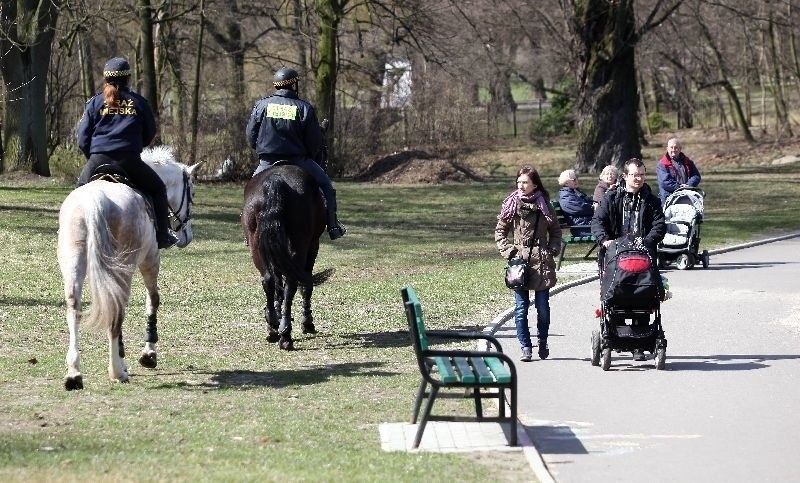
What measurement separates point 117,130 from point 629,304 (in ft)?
15.4

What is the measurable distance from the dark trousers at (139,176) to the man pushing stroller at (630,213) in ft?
12.8

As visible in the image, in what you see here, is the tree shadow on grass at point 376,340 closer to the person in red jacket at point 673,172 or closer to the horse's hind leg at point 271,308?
the horse's hind leg at point 271,308

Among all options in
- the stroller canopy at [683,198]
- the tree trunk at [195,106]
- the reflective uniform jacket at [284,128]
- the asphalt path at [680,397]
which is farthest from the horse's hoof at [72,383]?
the tree trunk at [195,106]

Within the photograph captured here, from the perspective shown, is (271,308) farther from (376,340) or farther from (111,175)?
(111,175)

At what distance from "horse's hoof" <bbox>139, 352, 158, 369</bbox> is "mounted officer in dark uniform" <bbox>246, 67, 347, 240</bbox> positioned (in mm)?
2358

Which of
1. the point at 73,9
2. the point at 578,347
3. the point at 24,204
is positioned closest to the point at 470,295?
the point at 578,347

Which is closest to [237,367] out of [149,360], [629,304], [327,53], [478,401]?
[149,360]

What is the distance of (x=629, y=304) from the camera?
11930 millimetres

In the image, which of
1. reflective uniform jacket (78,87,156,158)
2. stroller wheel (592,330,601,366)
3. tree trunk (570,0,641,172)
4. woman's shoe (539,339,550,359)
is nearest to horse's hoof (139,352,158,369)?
reflective uniform jacket (78,87,156,158)

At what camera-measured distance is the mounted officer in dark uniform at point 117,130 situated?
11570 mm

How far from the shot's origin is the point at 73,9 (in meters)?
33.3

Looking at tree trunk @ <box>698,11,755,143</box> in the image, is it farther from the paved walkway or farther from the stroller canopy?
the paved walkway

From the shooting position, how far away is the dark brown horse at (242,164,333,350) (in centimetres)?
1294

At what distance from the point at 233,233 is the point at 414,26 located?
13.6m
